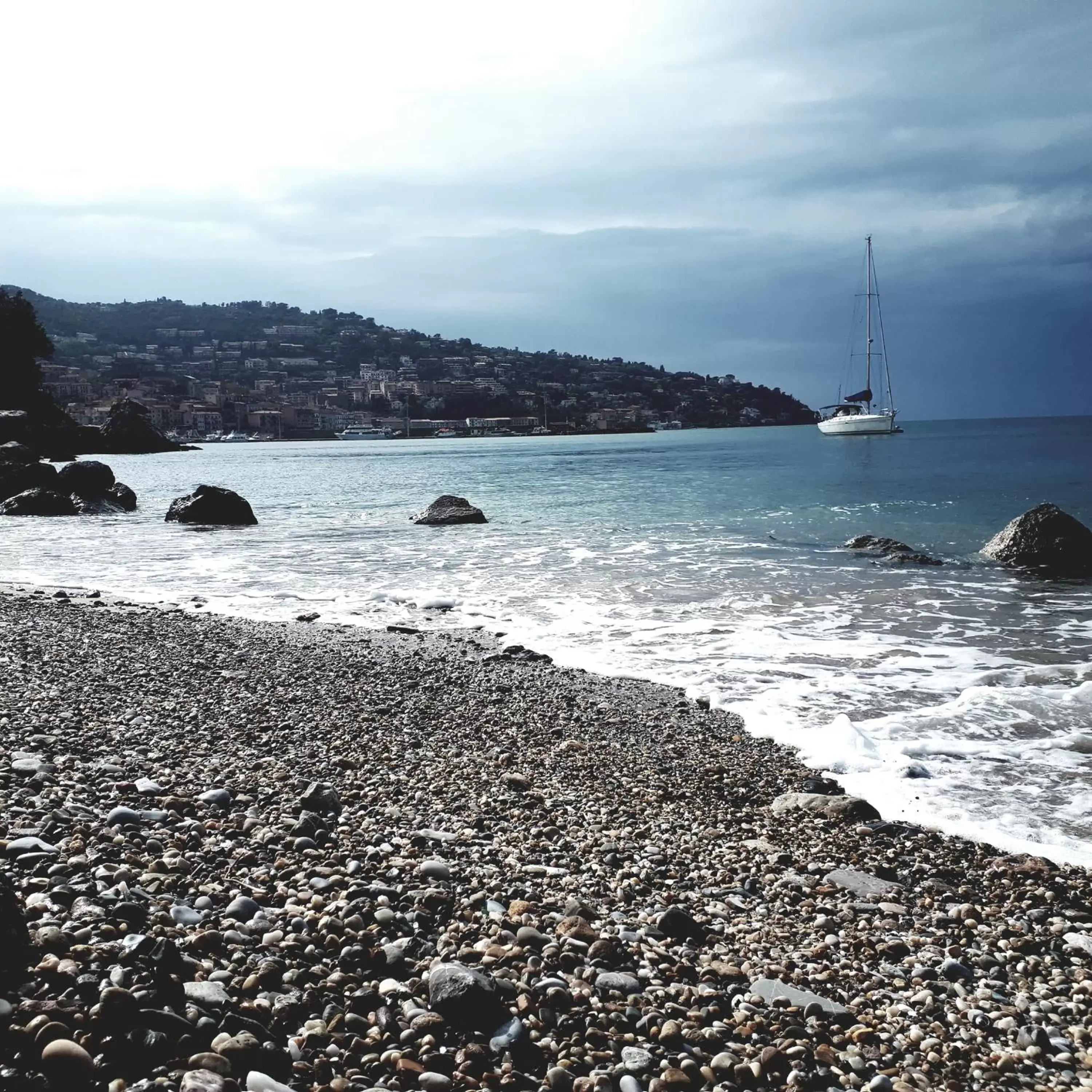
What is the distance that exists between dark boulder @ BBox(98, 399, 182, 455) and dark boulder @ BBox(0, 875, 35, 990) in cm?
8732

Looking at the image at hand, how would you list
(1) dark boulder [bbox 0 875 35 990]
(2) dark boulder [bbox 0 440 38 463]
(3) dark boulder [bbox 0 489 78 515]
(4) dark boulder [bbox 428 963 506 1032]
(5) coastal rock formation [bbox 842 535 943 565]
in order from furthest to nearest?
(2) dark boulder [bbox 0 440 38 463] < (3) dark boulder [bbox 0 489 78 515] < (5) coastal rock formation [bbox 842 535 943 565] < (4) dark boulder [bbox 428 963 506 1032] < (1) dark boulder [bbox 0 875 35 990]

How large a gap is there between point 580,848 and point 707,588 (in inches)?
371

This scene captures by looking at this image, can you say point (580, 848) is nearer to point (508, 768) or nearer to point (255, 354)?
point (508, 768)

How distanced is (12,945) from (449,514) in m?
21.1

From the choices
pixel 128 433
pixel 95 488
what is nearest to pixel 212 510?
pixel 95 488

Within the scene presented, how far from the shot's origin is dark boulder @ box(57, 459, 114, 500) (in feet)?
92.9

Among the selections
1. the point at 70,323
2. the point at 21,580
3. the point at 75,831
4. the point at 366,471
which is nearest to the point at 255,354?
the point at 70,323

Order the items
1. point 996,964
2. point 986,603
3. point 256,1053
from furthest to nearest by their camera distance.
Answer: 1. point 986,603
2. point 996,964
3. point 256,1053

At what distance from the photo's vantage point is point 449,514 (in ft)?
76.3

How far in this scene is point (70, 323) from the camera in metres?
176

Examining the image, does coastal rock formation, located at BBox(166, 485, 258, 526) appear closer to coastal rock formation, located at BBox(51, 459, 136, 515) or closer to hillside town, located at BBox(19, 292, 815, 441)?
coastal rock formation, located at BBox(51, 459, 136, 515)

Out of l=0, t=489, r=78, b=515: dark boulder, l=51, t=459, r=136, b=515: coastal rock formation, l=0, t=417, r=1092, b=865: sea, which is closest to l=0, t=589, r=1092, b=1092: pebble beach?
l=0, t=417, r=1092, b=865: sea

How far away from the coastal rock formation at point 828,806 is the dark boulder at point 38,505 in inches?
1080

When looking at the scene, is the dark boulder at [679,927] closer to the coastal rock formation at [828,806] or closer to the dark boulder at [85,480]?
the coastal rock formation at [828,806]
